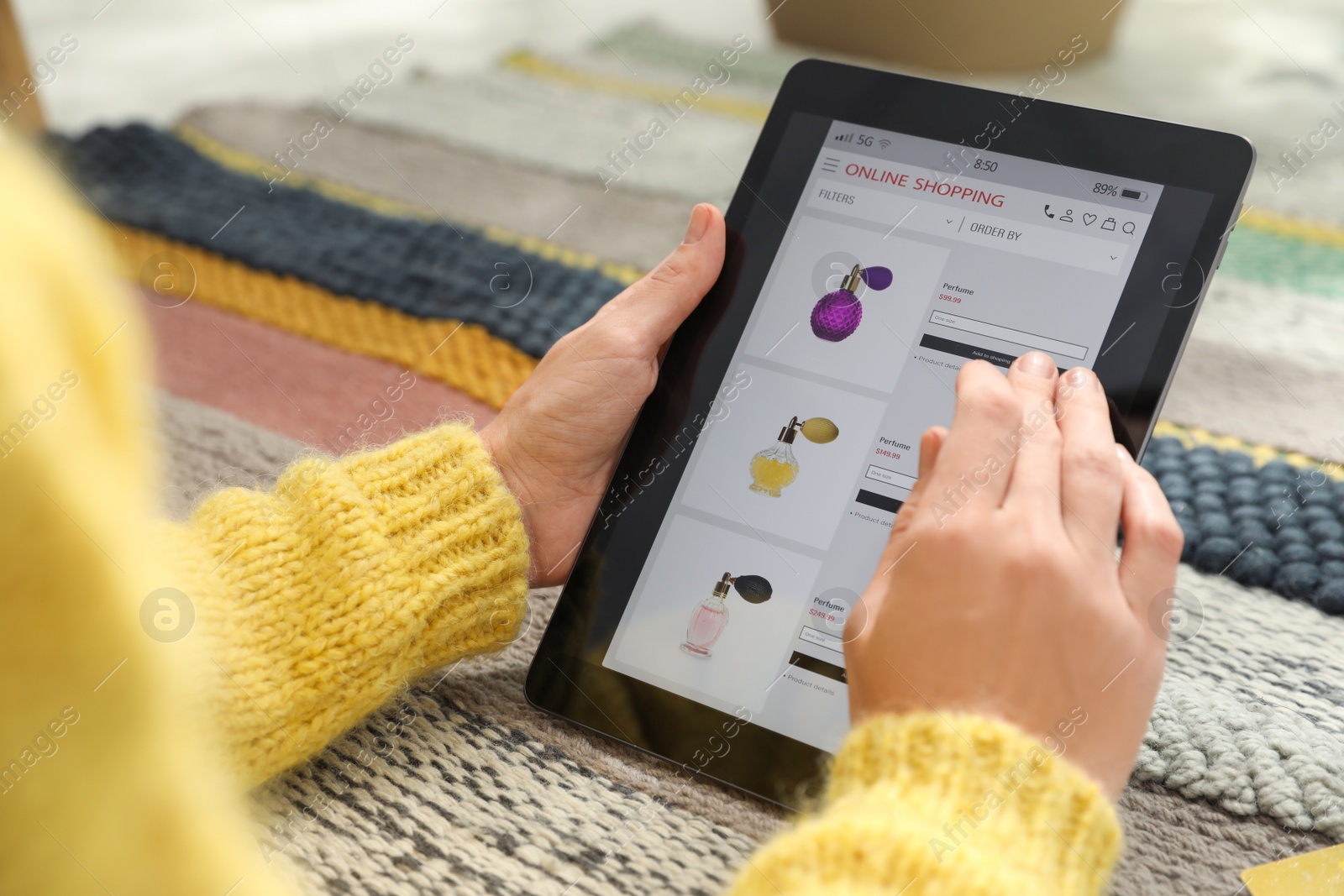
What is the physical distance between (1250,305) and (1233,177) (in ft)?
1.14

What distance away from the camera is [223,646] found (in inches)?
15.8

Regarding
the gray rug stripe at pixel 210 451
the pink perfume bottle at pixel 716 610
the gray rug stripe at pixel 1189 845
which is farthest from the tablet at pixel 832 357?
the gray rug stripe at pixel 210 451

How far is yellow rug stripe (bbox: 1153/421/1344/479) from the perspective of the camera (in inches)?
22.0

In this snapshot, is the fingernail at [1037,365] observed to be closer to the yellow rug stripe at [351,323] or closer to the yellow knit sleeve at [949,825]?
the yellow knit sleeve at [949,825]

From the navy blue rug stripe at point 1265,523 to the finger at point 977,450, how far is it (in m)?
0.20

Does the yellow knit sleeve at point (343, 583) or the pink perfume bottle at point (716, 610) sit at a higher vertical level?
the pink perfume bottle at point (716, 610)

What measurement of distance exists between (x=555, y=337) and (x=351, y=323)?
168 mm

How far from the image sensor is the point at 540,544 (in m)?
0.55

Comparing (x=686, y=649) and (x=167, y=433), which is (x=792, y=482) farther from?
(x=167, y=433)

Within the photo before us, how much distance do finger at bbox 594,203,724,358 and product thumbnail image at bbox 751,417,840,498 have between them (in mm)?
94

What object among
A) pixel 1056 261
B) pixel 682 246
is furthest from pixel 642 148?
pixel 1056 261

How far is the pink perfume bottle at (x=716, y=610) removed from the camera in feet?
1.49

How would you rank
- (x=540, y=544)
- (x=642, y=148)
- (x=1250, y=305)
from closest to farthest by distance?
(x=540, y=544) < (x=1250, y=305) < (x=642, y=148)

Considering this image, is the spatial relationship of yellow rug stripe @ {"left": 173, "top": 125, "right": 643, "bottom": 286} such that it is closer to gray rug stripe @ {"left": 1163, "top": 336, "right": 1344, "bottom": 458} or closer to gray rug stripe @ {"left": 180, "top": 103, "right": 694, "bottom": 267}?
gray rug stripe @ {"left": 180, "top": 103, "right": 694, "bottom": 267}
